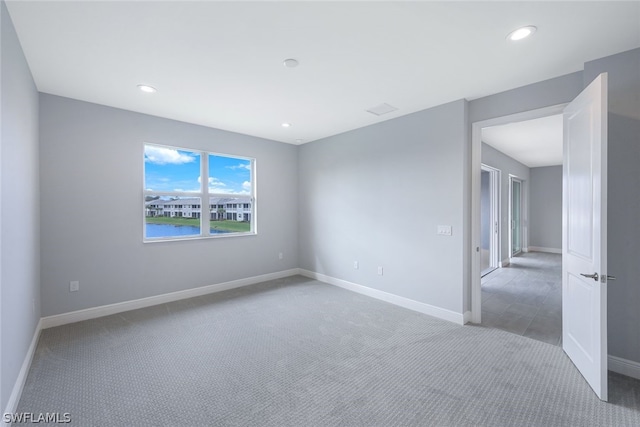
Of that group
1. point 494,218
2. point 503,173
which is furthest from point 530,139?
point 494,218

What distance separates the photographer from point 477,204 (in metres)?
3.32

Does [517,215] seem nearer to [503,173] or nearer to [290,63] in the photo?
[503,173]

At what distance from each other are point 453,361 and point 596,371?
0.96m

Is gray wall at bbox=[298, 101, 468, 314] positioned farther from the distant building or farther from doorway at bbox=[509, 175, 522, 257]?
doorway at bbox=[509, 175, 522, 257]

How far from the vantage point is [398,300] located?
389 centimetres

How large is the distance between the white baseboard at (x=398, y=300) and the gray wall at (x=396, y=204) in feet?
0.22

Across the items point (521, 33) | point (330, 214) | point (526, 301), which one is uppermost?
point (521, 33)

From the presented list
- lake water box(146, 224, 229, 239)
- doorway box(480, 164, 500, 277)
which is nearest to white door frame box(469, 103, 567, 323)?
doorway box(480, 164, 500, 277)

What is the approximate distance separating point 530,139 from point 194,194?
6.27 metres

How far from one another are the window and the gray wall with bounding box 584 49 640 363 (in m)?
4.59

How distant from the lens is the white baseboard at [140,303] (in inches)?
126

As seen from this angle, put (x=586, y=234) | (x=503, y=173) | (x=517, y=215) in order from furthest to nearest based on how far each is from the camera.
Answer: (x=517, y=215) < (x=503, y=173) < (x=586, y=234)

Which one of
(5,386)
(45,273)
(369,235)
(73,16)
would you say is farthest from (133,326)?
(369,235)

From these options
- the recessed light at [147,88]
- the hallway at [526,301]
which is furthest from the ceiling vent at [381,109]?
the hallway at [526,301]
